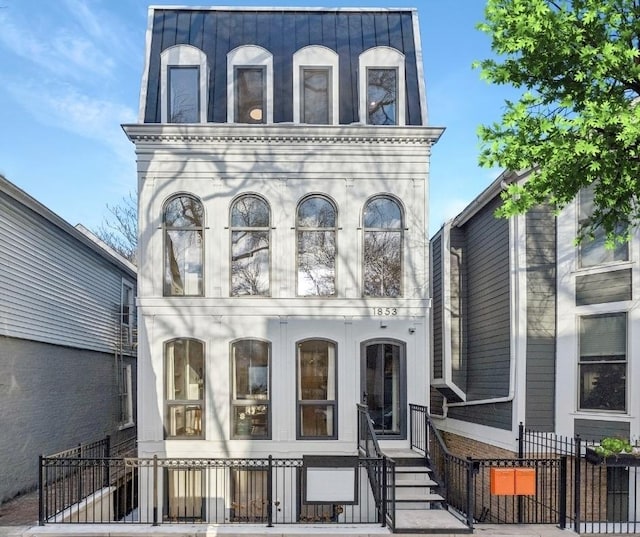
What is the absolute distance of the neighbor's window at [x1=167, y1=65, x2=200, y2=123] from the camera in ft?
42.4

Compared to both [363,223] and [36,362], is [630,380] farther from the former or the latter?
[36,362]

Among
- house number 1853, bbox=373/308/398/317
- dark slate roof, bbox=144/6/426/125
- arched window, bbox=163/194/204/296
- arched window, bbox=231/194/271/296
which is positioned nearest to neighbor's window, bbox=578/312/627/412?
house number 1853, bbox=373/308/398/317

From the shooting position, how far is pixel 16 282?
12.4m

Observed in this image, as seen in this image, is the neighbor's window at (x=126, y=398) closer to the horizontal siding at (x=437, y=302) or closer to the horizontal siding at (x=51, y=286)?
the horizontal siding at (x=51, y=286)

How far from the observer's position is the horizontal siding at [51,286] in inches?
474

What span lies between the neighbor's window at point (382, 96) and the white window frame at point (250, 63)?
2.32 metres

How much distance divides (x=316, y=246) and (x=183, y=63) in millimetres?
5299

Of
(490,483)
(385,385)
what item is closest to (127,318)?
(385,385)

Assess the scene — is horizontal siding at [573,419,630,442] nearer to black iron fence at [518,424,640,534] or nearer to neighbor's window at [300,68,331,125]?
black iron fence at [518,424,640,534]

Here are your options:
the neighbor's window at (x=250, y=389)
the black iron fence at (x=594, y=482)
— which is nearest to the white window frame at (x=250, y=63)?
the neighbor's window at (x=250, y=389)

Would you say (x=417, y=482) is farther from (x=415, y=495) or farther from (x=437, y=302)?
(x=437, y=302)

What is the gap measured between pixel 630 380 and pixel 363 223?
616 cm

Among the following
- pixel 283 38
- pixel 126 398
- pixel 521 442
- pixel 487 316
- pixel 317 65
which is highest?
pixel 283 38

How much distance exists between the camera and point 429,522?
29.8 feet
